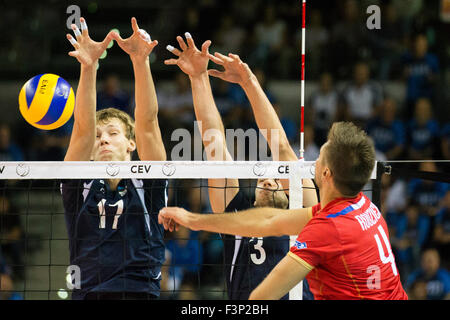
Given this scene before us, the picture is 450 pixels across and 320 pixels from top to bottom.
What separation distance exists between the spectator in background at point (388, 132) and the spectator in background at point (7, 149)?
5279 millimetres

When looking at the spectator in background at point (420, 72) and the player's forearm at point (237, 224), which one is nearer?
the player's forearm at point (237, 224)

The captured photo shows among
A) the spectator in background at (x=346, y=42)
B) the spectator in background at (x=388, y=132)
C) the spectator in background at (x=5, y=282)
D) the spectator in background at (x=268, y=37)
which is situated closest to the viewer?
the spectator in background at (x=5, y=282)

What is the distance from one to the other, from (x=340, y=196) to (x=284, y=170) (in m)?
1.09

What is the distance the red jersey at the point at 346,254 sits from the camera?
9.56 ft

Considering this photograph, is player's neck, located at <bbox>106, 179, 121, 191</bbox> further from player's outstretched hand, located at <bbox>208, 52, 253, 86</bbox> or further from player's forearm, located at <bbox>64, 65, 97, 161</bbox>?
player's outstretched hand, located at <bbox>208, 52, 253, 86</bbox>

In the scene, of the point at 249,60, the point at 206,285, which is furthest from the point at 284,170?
the point at 249,60

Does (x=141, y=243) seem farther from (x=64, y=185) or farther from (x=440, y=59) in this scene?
(x=440, y=59)

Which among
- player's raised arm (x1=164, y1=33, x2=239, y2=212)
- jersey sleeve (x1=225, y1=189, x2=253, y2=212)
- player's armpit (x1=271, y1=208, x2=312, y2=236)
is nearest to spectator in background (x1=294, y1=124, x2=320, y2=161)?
jersey sleeve (x1=225, y1=189, x2=253, y2=212)

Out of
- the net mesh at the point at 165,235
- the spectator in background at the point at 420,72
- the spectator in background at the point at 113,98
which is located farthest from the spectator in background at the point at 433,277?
the spectator in background at the point at 113,98

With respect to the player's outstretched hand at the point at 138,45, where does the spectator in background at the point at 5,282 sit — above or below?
below

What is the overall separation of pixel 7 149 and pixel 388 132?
225 inches

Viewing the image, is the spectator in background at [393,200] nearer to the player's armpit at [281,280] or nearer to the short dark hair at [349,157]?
the short dark hair at [349,157]

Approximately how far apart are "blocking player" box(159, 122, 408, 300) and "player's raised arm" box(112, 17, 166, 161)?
1.62 meters

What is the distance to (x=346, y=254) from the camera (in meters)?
2.94
